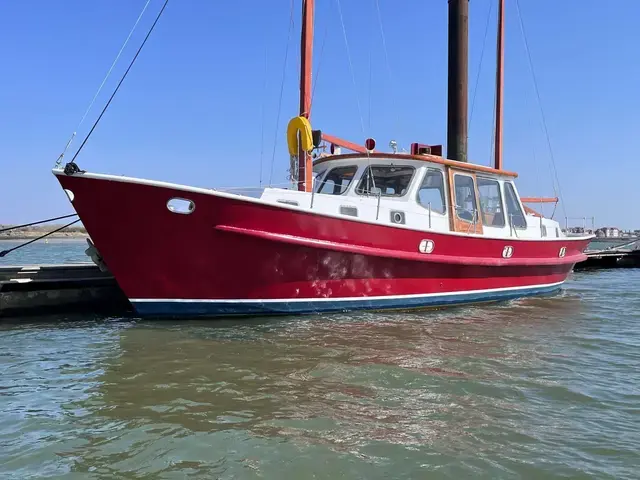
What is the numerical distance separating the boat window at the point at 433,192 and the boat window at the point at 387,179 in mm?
298

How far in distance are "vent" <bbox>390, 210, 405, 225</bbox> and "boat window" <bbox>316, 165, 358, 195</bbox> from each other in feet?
3.40

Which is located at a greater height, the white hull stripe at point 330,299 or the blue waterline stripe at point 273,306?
the white hull stripe at point 330,299

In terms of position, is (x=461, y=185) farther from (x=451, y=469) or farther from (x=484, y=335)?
(x=451, y=469)

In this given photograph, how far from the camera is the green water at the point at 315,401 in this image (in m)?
3.25

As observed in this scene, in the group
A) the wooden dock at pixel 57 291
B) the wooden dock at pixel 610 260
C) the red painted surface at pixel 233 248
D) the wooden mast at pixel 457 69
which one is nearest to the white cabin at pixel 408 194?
the red painted surface at pixel 233 248

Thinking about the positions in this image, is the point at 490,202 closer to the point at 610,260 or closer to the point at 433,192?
the point at 433,192

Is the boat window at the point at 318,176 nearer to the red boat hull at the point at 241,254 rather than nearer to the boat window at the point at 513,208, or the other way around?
the red boat hull at the point at 241,254

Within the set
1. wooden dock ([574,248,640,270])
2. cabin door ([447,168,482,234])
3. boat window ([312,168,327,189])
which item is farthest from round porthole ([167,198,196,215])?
wooden dock ([574,248,640,270])

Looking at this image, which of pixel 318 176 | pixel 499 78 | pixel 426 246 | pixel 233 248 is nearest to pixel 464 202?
pixel 426 246

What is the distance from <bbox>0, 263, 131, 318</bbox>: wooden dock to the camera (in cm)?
824

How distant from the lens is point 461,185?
9.62 metres

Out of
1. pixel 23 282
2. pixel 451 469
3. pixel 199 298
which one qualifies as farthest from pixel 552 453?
pixel 23 282

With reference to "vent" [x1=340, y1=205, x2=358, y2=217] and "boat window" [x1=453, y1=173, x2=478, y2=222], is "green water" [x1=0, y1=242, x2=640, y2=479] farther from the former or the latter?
"boat window" [x1=453, y1=173, x2=478, y2=222]

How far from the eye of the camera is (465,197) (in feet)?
31.8
